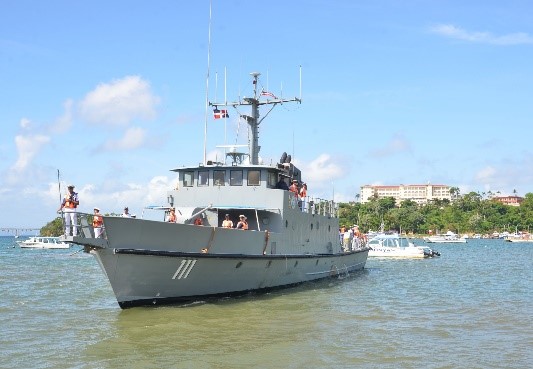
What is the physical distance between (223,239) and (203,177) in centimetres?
460

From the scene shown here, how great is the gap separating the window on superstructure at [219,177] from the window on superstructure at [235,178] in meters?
0.24

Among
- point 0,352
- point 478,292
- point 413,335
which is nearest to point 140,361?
point 0,352

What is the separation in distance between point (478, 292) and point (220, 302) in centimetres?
1112

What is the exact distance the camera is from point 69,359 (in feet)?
36.9

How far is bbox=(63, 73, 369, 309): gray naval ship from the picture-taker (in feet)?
50.2

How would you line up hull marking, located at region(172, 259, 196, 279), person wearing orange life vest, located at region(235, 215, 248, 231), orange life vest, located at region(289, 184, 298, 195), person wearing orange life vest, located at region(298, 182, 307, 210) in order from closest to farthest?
hull marking, located at region(172, 259, 196, 279) < person wearing orange life vest, located at region(235, 215, 248, 231) < orange life vest, located at region(289, 184, 298, 195) < person wearing orange life vest, located at region(298, 182, 307, 210)

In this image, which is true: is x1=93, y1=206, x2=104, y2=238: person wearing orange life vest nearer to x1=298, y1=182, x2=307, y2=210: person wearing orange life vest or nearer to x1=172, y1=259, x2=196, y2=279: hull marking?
x1=172, y1=259, x2=196, y2=279: hull marking

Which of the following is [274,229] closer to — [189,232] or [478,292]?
[189,232]

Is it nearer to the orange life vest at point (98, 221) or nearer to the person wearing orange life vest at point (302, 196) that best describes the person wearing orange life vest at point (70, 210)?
the orange life vest at point (98, 221)

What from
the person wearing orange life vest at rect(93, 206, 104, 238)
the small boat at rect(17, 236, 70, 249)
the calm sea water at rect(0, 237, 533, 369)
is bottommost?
the calm sea water at rect(0, 237, 533, 369)

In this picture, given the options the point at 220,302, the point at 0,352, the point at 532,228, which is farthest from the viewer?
the point at 532,228

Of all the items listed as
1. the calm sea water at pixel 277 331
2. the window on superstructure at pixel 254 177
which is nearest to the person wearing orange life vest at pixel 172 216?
the calm sea water at pixel 277 331

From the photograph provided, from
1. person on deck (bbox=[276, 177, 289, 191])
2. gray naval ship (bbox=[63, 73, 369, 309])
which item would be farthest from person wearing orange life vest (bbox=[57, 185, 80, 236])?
person on deck (bbox=[276, 177, 289, 191])

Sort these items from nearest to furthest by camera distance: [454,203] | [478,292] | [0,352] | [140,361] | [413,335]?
1. [140,361]
2. [0,352]
3. [413,335]
4. [478,292]
5. [454,203]
